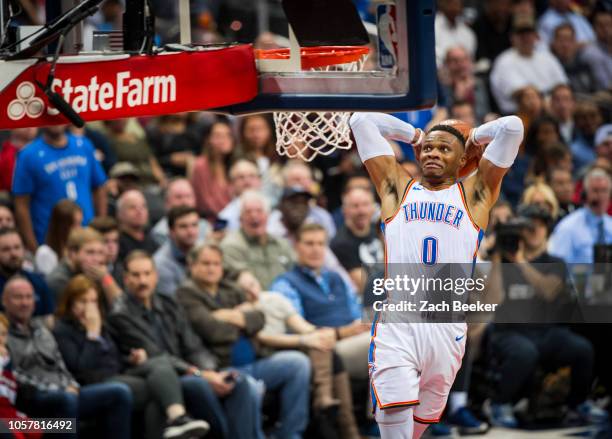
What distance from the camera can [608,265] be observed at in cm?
1188

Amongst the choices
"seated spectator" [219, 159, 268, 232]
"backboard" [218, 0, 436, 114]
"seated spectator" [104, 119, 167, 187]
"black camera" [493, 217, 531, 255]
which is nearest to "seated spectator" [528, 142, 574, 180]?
"black camera" [493, 217, 531, 255]

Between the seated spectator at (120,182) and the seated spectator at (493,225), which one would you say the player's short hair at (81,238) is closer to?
the seated spectator at (120,182)

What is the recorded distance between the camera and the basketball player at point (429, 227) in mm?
7691

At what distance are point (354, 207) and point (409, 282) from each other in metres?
4.34

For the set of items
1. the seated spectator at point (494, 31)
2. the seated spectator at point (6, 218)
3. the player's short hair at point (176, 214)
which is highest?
the seated spectator at point (494, 31)

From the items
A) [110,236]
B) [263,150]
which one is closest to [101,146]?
[263,150]

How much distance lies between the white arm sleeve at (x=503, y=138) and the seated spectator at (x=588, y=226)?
4752mm

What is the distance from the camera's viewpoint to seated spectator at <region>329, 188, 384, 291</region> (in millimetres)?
12156

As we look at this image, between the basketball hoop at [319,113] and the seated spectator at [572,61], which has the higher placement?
the seated spectator at [572,61]

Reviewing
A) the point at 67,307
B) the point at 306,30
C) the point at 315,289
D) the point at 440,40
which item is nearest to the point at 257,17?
the point at 440,40

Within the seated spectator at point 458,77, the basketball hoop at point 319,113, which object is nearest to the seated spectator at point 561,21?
the seated spectator at point 458,77

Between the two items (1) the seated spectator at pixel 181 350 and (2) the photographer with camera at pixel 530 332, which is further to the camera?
(2) the photographer with camera at pixel 530 332

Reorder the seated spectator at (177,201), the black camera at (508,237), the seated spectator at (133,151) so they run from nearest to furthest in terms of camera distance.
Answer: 1. the black camera at (508,237)
2. the seated spectator at (177,201)
3. the seated spectator at (133,151)

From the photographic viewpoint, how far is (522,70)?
54.0 feet
